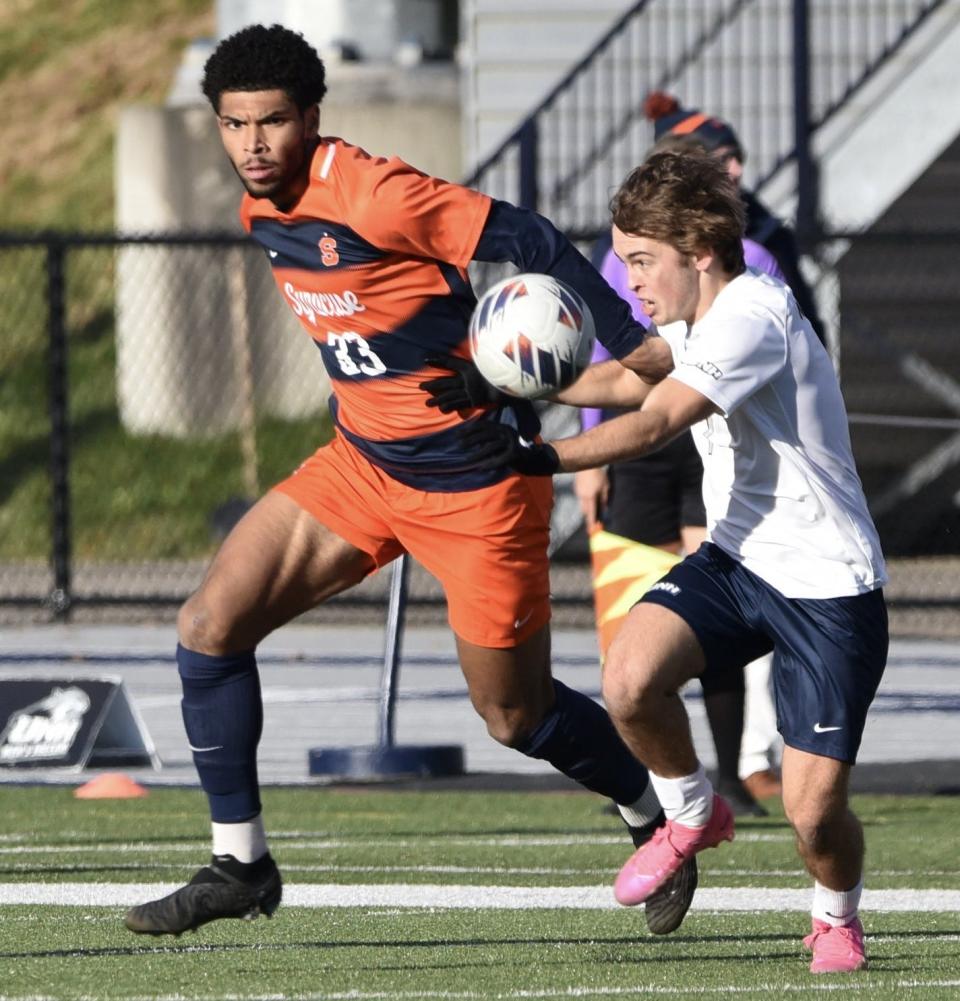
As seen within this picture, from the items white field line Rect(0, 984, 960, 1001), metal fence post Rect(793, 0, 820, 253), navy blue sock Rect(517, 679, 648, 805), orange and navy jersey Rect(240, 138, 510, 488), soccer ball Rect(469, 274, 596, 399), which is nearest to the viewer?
white field line Rect(0, 984, 960, 1001)

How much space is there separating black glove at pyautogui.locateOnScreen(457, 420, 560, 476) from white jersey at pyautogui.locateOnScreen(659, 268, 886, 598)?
0.39 m

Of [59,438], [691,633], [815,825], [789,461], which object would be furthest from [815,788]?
[59,438]

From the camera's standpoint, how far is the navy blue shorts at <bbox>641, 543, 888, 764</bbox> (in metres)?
5.38

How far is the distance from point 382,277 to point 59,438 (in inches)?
373

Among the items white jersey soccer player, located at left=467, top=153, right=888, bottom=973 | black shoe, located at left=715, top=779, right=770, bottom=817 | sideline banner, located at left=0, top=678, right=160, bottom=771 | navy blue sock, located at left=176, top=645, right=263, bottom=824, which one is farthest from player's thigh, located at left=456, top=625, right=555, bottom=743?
sideline banner, located at left=0, top=678, right=160, bottom=771

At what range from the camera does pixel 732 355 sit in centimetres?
527

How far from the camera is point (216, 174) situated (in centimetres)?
1970

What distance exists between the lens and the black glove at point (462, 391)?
5.38m

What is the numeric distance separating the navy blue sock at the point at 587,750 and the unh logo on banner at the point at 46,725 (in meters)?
3.54

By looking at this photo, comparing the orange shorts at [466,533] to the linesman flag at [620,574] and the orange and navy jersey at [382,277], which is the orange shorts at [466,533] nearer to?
the orange and navy jersey at [382,277]

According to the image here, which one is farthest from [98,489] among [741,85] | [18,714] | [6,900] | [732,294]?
[732,294]

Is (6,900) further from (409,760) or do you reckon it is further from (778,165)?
(778,165)

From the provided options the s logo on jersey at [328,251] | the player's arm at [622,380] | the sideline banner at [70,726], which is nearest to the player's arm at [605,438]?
the player's arm at [622,380]

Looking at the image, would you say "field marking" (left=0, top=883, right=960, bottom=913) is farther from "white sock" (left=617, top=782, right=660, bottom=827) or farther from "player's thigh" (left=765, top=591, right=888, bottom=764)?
"player's thigh" (left=765, top=591, right=888, bottom=764)
